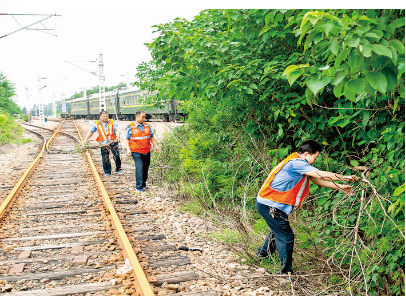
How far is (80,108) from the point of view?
174ft

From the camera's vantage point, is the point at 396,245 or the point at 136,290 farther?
the point at 136,290

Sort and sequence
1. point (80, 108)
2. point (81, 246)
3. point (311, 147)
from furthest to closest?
point (80, 108)
point (81, 246)
point (311, 147)

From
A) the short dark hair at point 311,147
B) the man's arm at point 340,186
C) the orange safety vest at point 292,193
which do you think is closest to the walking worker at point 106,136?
the orange safety vest at point 292,193

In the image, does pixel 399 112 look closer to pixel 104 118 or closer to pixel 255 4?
pixel 255 4

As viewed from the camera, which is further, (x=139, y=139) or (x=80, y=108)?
(x=80, y=108)

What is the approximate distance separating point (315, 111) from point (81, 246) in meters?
4.00

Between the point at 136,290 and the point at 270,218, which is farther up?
the point at 270,218

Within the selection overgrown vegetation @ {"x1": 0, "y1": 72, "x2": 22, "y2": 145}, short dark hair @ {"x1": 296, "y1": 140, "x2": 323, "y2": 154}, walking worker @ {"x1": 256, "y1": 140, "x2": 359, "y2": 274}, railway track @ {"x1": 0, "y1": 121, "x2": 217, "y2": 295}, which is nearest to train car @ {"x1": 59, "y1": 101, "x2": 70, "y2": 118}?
overgrown vegetation @ {"x1": 0, "y1": 72, "x2": 22, "y2": 145}

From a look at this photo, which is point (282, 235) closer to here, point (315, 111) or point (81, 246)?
point (315, 111)

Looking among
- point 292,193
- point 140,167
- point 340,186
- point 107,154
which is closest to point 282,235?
point 292,193

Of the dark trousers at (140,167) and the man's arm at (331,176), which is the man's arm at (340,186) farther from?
the dark trousers at (140,167)

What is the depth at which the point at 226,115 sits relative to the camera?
740cm

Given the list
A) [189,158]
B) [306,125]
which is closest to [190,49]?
[306,125]

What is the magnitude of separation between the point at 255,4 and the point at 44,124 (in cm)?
3997
